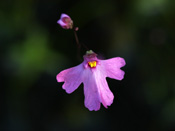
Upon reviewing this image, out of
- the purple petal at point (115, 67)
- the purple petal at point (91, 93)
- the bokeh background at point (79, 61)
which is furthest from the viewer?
the bokeh background at point (79, 61)

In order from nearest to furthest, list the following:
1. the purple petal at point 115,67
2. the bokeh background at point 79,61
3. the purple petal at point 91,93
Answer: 1. the purple petal at point 91,93
2. the purple petal at point 115,67
3. the bokeh background at point 79,61

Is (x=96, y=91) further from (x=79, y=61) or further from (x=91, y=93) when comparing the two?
(x=79, y=61)

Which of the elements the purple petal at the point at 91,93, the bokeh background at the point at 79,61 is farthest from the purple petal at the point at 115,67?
the bokeh background at the point at 79,61

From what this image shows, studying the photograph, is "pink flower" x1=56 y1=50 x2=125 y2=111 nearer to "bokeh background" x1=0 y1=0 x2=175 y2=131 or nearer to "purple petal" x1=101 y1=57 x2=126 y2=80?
"purple petal" x1=101 y1=57 x2=126 y2=80

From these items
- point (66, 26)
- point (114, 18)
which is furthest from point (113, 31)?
point (66, 26)

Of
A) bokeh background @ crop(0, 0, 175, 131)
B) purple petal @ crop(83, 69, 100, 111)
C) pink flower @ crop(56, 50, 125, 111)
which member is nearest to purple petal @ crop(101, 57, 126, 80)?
pink flower @ crop(56, 50, 125, 111)

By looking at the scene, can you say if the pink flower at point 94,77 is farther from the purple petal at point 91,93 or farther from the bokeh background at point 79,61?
the bokeh background at point 79,61

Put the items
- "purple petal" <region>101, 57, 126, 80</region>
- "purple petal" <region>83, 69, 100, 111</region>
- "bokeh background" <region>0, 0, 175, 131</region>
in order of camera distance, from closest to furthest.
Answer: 1. "purple petal" <region>83, 69, 100, 111</region>
2. "purple petal" <region>101, 57, 126, 80</region>
3. "bokeh background" <region>0, 0, 175, 131</region>
